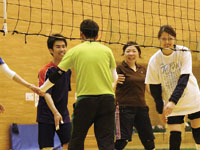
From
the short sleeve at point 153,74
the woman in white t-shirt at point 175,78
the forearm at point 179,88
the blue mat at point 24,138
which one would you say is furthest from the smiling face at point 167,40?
the blue mat at point 24,138

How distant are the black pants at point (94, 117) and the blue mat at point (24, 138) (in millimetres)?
5087

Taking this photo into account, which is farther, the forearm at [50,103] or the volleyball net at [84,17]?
the volleyball net at [84,17]

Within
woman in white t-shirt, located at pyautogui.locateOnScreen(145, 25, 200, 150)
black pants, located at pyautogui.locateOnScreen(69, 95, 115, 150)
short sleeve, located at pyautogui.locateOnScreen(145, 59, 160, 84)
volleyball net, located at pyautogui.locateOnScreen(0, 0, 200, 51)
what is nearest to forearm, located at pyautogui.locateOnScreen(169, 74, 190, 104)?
woman in white t-shirt, located at pyautogui.locateOnScreen(145, 25, 200, 150)

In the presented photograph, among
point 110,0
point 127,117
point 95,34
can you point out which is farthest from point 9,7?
point 95,34

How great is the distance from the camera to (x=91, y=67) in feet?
12.8

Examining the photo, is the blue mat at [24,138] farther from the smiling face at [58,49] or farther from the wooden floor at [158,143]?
the smiling face at [58,49]

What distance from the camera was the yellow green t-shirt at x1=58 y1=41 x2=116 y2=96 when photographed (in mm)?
3906

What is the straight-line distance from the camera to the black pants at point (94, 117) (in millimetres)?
3887

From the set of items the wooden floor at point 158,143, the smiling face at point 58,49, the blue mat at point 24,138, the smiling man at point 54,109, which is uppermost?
the smiling face at point 58,49

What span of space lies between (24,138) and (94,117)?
538 cm

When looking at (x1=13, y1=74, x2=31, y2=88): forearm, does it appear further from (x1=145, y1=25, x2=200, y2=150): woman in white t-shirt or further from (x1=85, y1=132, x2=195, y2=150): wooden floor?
(x1=85, y1=132, x2=195, y2=150): wooden floor

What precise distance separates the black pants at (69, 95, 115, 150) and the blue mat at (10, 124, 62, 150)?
5087mm

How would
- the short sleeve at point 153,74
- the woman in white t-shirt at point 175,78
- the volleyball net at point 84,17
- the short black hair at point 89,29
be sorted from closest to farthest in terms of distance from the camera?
1. the short black hair at point 89,29
2. the woman in white t-shirt at point 175,78
3. the short sleeve at point 153,74
4. the volleyball net at point 84,17

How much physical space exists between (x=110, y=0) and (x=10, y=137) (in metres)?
4.13
